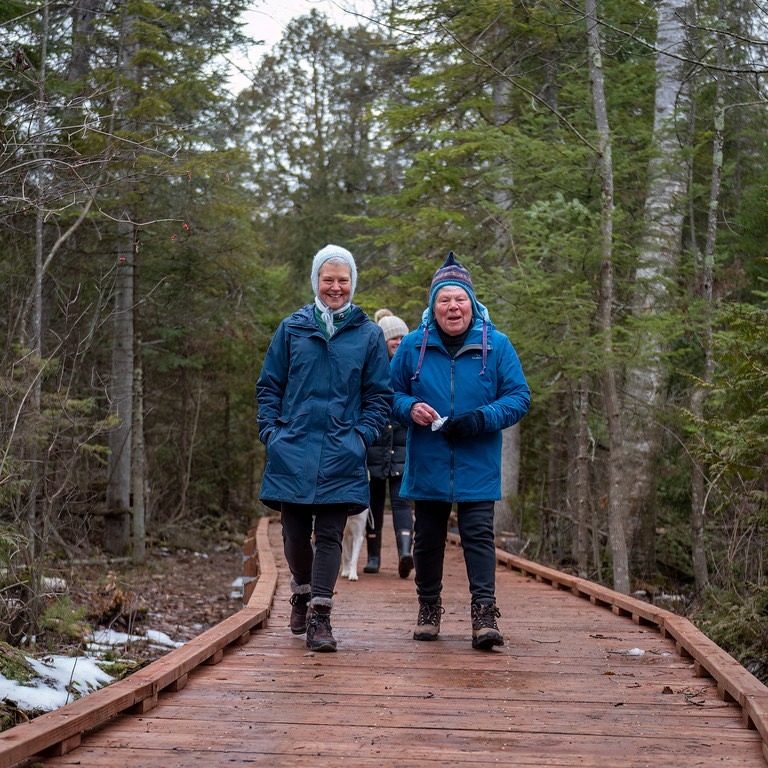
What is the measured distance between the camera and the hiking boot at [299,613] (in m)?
5.89

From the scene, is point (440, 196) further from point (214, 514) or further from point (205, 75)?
point (214, 514)

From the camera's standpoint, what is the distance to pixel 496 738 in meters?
3.65

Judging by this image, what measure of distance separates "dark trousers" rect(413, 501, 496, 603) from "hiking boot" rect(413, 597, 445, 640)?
58mm

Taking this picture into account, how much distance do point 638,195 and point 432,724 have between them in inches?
426

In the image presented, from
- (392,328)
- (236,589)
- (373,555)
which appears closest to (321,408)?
(392,328)

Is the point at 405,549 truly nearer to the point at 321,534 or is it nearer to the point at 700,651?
the point at 321,534

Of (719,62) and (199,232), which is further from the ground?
(719,62)

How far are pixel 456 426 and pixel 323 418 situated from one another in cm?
77

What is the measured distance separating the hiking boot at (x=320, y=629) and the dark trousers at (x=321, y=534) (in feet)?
0.24

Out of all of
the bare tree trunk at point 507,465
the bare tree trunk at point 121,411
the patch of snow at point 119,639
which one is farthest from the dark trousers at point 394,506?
the bare tree trunk at point 507,465

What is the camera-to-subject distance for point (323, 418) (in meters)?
5.34

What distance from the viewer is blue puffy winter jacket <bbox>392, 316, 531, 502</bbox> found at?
5582mm

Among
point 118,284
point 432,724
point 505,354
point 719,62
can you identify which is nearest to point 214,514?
point 118,284

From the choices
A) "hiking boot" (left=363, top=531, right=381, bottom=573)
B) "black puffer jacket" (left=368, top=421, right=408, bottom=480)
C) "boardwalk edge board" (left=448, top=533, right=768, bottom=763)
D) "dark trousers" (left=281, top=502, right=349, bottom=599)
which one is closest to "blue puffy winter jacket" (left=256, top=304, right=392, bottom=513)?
"dark trousers" (left=281, top=502, right=349, bottom=599)
